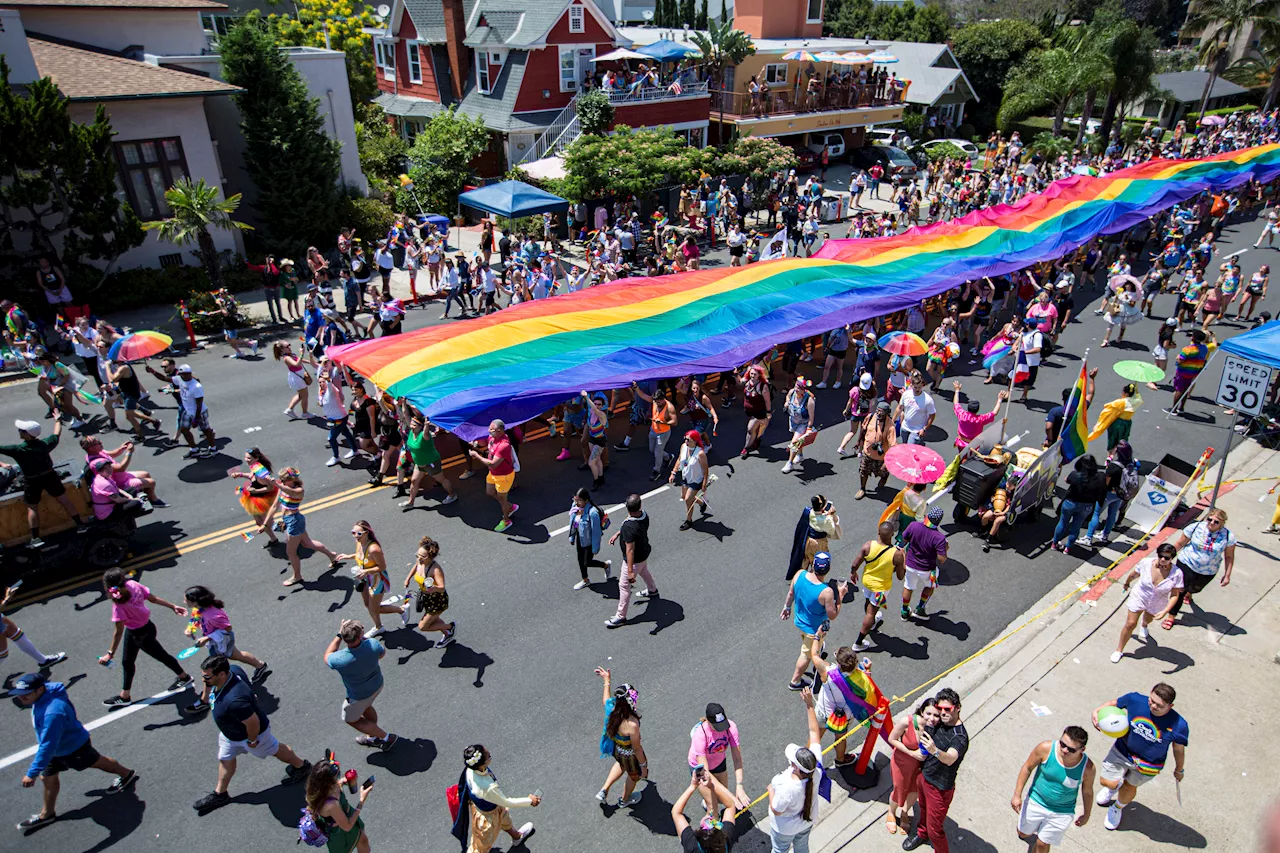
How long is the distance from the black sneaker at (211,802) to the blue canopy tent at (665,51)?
102ft

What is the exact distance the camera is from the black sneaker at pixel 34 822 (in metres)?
7.16

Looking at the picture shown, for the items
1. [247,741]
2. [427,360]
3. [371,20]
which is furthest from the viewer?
[371,20]

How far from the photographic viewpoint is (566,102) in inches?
1328

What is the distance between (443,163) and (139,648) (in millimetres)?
23572

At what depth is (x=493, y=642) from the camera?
959cm

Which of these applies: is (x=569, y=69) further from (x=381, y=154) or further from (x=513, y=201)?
(x=513, y=201)

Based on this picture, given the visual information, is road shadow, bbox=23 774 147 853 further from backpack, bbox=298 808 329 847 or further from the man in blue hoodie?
backpack, bbox=298 808 329 847

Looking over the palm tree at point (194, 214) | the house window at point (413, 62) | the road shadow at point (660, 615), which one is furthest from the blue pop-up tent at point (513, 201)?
the house window at point (413, 62)

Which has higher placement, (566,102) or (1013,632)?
(566,102)

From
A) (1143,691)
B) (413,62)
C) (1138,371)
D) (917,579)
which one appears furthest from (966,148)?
(1143,691)

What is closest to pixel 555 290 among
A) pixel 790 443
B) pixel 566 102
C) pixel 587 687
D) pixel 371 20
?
pixel 790 443

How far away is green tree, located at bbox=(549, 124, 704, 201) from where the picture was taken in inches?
1040

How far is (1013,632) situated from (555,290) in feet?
44.6

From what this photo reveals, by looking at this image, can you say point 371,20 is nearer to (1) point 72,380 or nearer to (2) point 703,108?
(2) point 703,108
